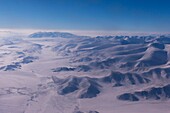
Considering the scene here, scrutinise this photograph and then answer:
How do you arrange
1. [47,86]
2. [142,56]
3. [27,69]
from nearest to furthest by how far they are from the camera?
[47,86] < [27,69] < [142,56]

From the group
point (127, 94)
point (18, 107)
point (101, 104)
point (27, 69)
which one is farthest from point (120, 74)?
point (27, 69)

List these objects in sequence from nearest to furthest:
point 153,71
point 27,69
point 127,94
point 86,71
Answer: point 127,94, point 153,71, point 86,71, point 27,69

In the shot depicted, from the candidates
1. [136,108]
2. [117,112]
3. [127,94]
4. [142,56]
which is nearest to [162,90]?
[127,94]

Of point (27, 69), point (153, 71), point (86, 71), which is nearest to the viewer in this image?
point (153, 71)

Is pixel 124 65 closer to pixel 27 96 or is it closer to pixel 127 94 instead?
pixel 127 94

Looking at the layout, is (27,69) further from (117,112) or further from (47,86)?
(117,112)

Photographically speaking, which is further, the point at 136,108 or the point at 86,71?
the point at 86,71

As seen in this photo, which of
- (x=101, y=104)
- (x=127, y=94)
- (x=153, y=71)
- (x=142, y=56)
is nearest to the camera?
(x=101, y=104)

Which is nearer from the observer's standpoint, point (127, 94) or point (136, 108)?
point (136, 108)
